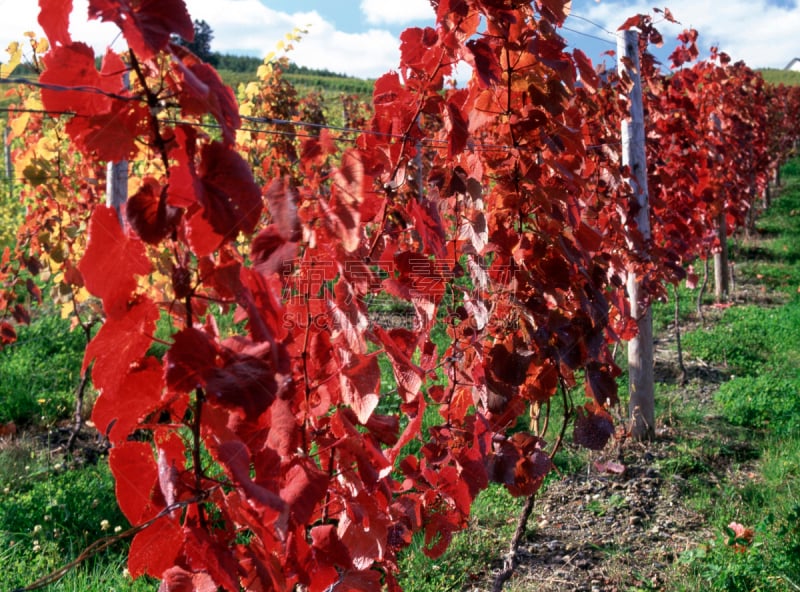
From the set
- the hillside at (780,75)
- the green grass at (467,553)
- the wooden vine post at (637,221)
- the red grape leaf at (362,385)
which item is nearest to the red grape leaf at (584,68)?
the red grape leaf at (362,385)

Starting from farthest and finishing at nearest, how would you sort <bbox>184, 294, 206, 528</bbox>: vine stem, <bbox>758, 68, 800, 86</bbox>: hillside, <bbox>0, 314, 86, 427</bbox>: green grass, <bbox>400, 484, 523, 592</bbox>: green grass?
1. <bbox>758, 68, 800, 86</bbox>: hillside
2. <bbox>0, 314, 86, 427</bbox>: green grass
3. <bbox>400, 484, 523, 592</bbox>: green grass
4. <bbox>184, 294, 206, 528</bbox>: vine stem

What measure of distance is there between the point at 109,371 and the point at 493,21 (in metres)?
1.18

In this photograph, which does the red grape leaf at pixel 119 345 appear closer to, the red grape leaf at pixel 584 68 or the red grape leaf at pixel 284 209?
the red grape leaf at pixel 284 209

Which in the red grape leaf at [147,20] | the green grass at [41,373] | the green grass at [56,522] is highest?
the red grape leaf at [147,20]

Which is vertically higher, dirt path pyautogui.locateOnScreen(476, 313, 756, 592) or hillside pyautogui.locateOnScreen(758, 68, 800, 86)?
hillside pyautogui.locateOnScreen(758, 68, 800, 86)

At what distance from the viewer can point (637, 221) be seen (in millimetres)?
3523

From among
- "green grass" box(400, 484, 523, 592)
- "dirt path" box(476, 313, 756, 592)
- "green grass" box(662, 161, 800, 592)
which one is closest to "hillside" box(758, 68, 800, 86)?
"green grass" box(662, 161, 800, 592)

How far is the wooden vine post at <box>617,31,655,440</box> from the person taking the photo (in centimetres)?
350

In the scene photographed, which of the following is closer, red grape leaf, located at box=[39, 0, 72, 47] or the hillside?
red grape leaf, located at box=[39, 0, 72, 47]

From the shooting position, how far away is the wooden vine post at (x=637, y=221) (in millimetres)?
3504

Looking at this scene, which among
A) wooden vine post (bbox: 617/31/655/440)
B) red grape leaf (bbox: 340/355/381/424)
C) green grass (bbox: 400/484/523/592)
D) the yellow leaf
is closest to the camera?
red grape leaf (bbox: 340/355/381/424)

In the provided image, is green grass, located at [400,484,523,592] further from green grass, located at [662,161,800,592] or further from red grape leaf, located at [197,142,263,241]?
red grape leaf, located at [197,142,263,241]

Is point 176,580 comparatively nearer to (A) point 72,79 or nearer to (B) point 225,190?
(B) point 225,190

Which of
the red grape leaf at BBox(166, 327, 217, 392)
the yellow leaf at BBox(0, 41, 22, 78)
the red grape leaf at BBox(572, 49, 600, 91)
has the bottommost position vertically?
the red grape leaf at BBox(166, 327, 217, 392)
